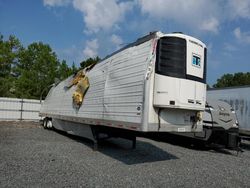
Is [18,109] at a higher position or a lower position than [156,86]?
lower

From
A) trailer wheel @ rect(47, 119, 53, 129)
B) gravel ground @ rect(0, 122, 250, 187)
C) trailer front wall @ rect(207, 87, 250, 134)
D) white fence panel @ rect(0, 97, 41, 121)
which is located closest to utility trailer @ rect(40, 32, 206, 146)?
gravel ground @ rect(0, 122, 250, 187)

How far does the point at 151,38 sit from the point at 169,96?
166 cm

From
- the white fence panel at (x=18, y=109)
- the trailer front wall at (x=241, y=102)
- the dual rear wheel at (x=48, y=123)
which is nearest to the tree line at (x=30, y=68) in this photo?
the white fence panel at (x=18, y=109)

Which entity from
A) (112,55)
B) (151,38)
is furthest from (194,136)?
(151,38)

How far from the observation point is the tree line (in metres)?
45.2

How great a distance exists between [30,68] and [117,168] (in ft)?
138

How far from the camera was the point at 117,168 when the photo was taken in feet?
28.4

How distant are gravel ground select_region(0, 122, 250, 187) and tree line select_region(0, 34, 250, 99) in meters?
34.8

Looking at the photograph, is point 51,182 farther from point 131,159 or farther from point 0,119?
point 0,119

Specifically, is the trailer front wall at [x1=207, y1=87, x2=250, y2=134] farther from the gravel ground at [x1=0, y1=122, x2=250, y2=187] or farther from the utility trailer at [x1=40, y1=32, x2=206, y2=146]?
the utility trailer at [x1=40, y1=32, x2=206, y2=146]

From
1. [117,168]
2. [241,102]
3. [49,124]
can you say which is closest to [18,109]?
[49,124]

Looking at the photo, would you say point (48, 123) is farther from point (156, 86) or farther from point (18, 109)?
point (156, 86)

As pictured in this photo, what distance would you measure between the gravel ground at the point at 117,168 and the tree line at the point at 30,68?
34.8 meters

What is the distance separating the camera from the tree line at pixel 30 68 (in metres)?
45.2
